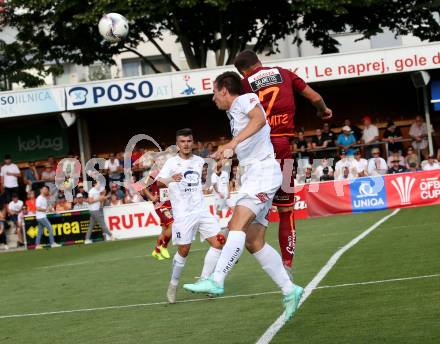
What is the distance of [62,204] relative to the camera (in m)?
26.2

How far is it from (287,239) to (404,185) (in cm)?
1625

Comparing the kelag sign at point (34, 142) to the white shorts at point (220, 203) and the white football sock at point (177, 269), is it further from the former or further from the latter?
the white football sock at point (177, 269)

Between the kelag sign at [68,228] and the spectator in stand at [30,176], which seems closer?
the kelag sign at [68,228]

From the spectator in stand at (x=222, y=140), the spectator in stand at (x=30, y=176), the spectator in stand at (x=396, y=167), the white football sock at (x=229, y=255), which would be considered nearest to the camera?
the white football sock at (x=229, y=255)

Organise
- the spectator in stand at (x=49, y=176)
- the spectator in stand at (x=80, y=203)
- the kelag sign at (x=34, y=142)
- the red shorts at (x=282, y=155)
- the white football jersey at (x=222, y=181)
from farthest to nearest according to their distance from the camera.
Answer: the kelag sign at (x=34, y=142), the spectator in stand at (x=49, y=176), the spectator in stand at (x=80, y=203), the white football jersey at (x=222, y=181), the red shorts at (x=282, y=155)

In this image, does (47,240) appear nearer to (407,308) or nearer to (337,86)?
(337,86)

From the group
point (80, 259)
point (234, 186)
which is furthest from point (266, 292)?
point (234, 186)

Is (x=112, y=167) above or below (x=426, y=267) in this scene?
above

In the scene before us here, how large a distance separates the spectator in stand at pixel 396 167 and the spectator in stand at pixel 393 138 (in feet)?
2.62

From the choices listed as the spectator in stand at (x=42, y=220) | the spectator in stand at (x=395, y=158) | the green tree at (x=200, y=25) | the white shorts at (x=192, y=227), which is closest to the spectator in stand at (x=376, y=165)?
the spectator in stand at (x=395, y=158)

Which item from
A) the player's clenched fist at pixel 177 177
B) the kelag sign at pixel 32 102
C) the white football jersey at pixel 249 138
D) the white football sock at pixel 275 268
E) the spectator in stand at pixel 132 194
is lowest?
the white football sock at pixel 275 268

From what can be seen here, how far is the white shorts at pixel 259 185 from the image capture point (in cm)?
729

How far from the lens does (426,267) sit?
10.3 meters

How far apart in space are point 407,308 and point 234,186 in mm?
17138
